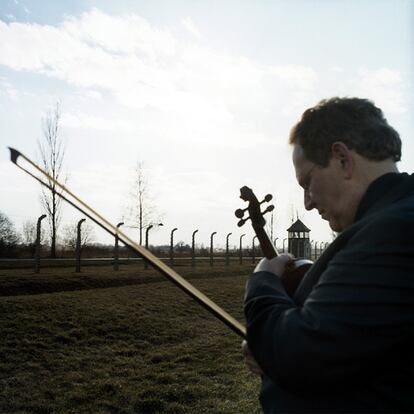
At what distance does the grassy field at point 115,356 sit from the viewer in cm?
557

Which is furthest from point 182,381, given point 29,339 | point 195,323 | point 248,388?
point 195,323

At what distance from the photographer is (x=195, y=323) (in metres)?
9.99

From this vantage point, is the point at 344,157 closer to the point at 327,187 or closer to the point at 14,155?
the point at 327,187

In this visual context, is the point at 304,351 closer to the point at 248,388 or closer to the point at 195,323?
the point at 248,388

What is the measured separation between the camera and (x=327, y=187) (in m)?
1.75

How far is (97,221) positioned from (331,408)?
108 centimetres

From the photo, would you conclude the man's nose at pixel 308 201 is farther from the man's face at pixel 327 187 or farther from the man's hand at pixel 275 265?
the man's hand at pixel 275 265

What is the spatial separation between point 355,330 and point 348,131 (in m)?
0.72

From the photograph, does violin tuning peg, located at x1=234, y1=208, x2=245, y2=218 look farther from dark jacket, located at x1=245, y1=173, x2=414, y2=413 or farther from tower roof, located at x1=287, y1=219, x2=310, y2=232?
tower roof, located at x1=287, y1=219, x2=310, y2=232

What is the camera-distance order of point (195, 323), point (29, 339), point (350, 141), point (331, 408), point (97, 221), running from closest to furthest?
point (331, 408), point (350, 141), point (97, 221), point (29, 339), point (195, 323)

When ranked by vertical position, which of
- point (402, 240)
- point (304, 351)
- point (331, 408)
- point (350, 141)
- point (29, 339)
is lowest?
point (29, 339)

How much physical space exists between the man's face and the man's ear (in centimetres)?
1

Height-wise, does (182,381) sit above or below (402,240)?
below

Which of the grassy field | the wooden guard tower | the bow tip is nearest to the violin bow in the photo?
the bow tip
